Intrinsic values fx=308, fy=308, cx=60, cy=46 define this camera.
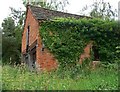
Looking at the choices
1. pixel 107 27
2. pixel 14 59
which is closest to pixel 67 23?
pixel 107 27

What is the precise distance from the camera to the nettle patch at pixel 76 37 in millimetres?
17875

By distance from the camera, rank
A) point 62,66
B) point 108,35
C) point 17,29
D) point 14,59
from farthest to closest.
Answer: point 17,29 < point 14,59 < point 108,35 < point 62,66

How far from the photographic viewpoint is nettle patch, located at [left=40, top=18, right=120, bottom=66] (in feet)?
58.6

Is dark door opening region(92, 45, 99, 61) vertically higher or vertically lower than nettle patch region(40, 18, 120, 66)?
lower

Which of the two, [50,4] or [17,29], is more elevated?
[50,4]

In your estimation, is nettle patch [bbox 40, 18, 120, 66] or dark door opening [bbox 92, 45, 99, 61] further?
dark door opening [bbox 92, 45, 99, 61]

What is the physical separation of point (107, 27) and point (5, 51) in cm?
1567

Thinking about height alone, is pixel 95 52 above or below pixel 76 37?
below

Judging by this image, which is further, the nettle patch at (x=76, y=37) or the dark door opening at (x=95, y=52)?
the dark door opening at (x=95, y=52)

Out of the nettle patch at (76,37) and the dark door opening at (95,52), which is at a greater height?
the nettle patch at (76,37)

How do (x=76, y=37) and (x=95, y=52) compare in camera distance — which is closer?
(x=76, y=37)

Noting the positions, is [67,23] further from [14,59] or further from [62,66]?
[14,59]

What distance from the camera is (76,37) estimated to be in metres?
18.3

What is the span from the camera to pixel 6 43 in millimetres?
32031
